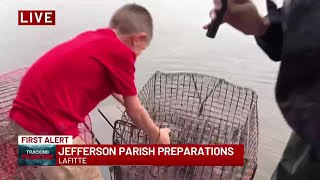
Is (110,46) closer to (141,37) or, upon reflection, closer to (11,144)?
(141,37)

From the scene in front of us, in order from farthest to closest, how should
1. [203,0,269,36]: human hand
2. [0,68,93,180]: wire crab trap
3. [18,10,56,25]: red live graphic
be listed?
[0,68,93,180]: wire crab trap
[18,10,56,25]: red live graphic
[203,0,269,36]: human hand

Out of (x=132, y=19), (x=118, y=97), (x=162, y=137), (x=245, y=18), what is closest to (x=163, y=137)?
(x=162, y=137)

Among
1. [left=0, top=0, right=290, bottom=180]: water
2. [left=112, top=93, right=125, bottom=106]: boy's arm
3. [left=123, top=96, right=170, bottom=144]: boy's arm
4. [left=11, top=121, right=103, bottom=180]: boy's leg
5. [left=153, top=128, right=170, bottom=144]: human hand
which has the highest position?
[left=0, top=0, right=290, bottom=180]: water

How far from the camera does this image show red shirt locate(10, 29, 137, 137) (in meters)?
0.83

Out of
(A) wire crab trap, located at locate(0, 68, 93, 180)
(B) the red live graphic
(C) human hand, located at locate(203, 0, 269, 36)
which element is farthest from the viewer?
(A) wire crab trap, located at locate(0, 68, 93, 180)

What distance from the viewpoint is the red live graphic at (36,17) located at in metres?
0.82

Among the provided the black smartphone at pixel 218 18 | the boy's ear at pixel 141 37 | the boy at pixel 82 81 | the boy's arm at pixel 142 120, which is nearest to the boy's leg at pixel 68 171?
the boy at pixel 82 81

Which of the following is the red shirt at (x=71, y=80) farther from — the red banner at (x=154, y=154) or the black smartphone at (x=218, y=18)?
the black smartphone at (x=218, y=18)

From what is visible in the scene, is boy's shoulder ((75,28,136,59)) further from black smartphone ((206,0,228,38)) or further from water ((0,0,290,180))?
black smartphone ((206,0,228,38))

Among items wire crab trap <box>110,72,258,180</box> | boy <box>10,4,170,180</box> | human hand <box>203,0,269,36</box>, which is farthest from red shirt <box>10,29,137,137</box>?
human hand <box>203,0,269,36</box>

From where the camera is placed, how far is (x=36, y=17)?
0.83m

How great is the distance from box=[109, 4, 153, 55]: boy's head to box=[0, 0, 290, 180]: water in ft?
0.07

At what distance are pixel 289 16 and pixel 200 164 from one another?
357 millimetres
